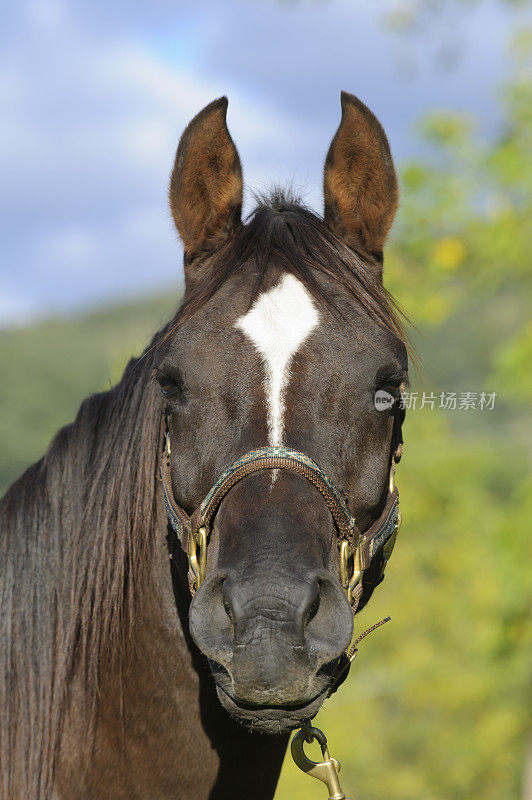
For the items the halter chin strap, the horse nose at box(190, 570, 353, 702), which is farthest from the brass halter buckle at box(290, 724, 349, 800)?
the horse nose at box(190, 570, 353, 702)

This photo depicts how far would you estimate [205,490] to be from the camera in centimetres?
272

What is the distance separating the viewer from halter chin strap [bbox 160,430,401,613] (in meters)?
2.55

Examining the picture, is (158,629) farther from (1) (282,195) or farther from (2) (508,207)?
(2) (508,207)

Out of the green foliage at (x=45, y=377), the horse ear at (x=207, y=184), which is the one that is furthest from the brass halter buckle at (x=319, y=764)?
the horse ear at (x=207, y=184)

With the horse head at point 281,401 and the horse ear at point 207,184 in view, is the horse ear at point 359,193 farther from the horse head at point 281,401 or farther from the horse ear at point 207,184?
the horse ear at point 207,184

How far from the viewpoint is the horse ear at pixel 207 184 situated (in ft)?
10.2

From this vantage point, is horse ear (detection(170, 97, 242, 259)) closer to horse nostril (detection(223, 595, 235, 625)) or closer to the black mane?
the black mane

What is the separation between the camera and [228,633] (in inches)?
91.9

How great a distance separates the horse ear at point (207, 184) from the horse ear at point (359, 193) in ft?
1.21

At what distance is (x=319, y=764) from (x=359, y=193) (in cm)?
212

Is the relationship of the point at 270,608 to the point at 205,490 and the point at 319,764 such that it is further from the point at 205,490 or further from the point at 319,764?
the point at 319,764

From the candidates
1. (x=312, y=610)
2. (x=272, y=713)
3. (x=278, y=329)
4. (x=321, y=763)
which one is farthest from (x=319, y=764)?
(x=278, y=329)

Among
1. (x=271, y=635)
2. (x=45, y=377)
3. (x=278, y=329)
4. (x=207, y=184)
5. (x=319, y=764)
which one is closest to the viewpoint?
(x=271, y=635)

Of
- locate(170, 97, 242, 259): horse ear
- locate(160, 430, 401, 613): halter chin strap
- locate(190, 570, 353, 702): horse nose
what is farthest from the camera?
locate(170, 97, 242, 259): horse ear
